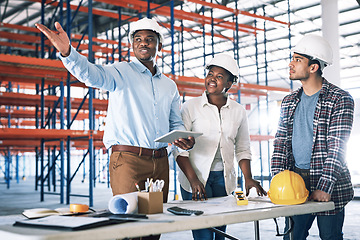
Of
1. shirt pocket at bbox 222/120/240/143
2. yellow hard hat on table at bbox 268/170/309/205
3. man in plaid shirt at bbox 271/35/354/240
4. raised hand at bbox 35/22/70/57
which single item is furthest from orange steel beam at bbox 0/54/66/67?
yellow hard hat on table at bbox 268/170/309/205

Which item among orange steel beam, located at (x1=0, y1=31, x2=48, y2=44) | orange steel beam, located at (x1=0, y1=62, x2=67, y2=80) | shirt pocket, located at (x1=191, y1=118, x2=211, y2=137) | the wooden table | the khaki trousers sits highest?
orange steel beam, located at (x1=0, y1=31, x2=48, y2=44)

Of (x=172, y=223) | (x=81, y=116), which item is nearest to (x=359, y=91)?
(x=81, y=116)

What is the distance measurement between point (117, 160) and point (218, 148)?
86 cm

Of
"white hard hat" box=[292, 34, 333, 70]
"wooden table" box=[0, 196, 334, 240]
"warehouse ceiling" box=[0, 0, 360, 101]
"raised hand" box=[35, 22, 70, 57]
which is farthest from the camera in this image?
"warehouse ceiling" box=[0, 0, 360, 101]

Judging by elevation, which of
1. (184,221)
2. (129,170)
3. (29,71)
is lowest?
(184,221)

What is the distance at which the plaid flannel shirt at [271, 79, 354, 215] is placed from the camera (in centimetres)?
276

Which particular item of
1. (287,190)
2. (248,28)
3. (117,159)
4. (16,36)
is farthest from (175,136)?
(16,36)

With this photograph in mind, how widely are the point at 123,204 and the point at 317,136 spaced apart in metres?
1.51

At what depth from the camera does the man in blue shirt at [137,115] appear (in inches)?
110

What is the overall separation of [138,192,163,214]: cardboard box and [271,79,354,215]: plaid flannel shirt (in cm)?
120

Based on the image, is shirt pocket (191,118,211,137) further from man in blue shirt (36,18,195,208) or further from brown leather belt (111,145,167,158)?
brown leather belt (111,145,167,158)

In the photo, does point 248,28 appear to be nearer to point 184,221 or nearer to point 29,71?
point 29,71

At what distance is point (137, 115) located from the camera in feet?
9.45

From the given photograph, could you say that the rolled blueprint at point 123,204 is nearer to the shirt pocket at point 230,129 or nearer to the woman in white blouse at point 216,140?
the woman in white blouse at point 216,140
